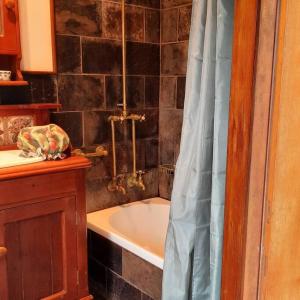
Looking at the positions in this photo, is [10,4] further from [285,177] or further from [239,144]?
[285,177]

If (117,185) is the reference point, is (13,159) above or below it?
above

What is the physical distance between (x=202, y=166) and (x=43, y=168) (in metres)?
0.64

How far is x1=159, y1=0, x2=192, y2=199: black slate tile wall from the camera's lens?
2.27 m

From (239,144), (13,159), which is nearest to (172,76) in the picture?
(13,159)

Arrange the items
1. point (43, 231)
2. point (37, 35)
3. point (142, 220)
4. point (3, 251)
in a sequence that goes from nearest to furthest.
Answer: point (3, 251), point (43, 231), point (37, 35), point (142, 220)

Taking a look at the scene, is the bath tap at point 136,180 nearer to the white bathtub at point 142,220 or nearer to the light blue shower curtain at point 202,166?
the white bathtub at point 142,220

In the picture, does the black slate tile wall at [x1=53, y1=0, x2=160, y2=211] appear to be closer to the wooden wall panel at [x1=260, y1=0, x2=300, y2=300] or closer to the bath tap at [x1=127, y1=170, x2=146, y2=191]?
the bath tap at [x1=127, y1=170, x2=146, y2=191]

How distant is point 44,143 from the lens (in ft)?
4.83

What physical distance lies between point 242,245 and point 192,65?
1.95 feet

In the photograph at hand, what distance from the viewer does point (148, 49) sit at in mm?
2367

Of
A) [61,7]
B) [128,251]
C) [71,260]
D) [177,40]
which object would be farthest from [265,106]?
[177,40]

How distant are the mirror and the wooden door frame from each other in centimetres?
133

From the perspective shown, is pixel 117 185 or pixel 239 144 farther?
pixel 117 185

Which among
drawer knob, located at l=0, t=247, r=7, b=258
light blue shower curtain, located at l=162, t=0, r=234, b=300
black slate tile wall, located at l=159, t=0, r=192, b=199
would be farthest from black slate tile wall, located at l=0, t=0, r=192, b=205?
light blue shower curtain, located at l=162, t=0, r=234, b=300
